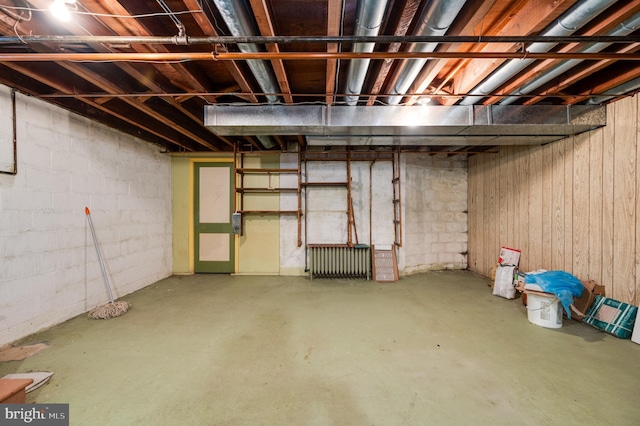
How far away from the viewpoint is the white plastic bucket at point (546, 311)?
2332mm

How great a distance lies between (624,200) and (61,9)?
4.62m

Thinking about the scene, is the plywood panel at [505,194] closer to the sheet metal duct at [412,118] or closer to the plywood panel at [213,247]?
the sheet metal duct at [412,118]

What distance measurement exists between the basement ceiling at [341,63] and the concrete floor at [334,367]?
211cm

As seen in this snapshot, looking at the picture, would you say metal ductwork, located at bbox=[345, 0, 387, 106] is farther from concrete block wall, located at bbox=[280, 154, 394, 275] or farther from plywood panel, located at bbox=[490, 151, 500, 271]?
plywood panel, located at bbox=[490, 151, 500, 271]

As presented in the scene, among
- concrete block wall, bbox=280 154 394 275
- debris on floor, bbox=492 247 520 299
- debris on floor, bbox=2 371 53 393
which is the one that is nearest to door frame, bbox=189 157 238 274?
concrete block wall, bbox=280 154 394 275

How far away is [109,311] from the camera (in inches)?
102

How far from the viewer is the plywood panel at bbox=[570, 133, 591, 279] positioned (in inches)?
102

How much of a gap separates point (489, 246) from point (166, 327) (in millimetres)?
4836

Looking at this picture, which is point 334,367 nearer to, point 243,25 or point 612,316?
point 243,25

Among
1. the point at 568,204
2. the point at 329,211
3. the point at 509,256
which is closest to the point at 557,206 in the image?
the point at 568,204

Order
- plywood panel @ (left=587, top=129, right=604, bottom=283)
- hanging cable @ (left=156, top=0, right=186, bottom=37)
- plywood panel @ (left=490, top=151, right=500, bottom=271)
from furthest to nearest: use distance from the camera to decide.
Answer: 1. plywood panel @ (left=490, top=151, right=500, bottom=271)
2. plywood panel @ (left=587, top=129, right=604, bottom=283)
3. hanging cable @ (left=156, top=0, right=186, bottom=37)

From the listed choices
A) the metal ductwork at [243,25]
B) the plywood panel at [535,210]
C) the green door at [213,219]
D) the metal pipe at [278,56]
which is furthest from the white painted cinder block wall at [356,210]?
the metal pipe at [278,56]

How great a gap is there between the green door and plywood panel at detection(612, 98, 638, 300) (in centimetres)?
498

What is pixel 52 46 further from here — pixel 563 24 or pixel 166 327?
pixel 563 24
